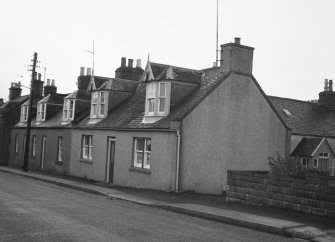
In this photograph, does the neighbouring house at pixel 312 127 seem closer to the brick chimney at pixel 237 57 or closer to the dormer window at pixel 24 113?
the brick chimney at pixel 237 57

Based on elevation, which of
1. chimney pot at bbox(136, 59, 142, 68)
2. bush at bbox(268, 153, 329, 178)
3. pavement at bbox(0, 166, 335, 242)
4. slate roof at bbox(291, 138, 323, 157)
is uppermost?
chimney pot at bbox(136, 59, 142, 68)

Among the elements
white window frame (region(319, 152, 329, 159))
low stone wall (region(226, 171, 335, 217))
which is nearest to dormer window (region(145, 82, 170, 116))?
low stone wall (region(226, 171, 335, 217))

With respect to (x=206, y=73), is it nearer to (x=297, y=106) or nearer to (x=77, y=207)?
(x=77, y=207)

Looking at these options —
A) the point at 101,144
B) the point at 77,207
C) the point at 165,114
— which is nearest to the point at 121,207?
the point at 77,207

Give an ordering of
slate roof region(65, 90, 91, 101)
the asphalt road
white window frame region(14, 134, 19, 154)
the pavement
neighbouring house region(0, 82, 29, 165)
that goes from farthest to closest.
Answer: neighbouring house region(0, 82, 29, 165) → white window frame region(14, 134, 19, 154) → slate roof region(65, 90, 91, 101) → the pavement → the asphalt road

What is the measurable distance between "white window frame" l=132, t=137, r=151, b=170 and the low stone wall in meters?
6.12

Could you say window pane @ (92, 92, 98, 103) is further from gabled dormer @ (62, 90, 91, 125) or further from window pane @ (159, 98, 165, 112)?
window pane @ (159, 98, 165, 112)

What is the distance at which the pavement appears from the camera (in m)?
11.1

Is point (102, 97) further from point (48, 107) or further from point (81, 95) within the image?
point (48, 107)

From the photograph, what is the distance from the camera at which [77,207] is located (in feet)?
47.7

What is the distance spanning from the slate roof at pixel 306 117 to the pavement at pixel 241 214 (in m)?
15.1

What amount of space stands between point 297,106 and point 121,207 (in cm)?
2410

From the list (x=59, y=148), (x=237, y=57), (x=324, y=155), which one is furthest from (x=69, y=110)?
(x=324, y=155)

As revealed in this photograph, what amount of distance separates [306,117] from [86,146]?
1763cm
